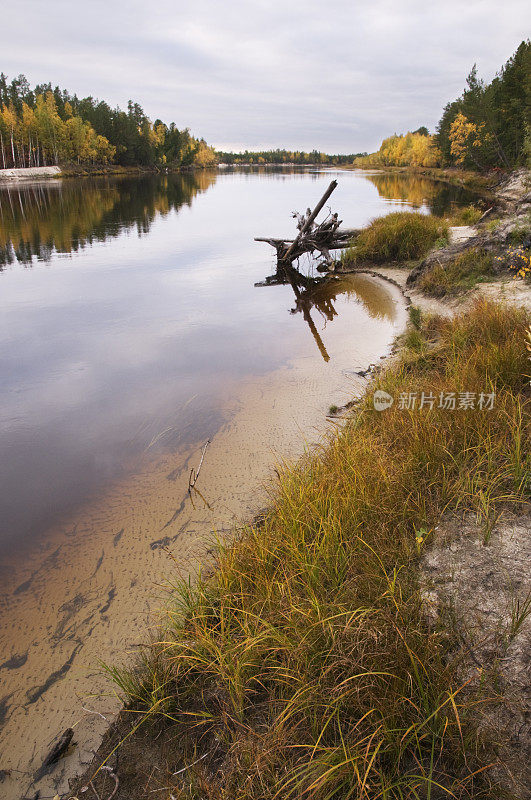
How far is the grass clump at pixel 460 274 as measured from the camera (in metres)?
9.13

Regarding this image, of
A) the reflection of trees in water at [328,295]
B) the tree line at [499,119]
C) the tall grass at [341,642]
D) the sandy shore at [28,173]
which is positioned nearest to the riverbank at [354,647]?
the tall grass at [341,642]

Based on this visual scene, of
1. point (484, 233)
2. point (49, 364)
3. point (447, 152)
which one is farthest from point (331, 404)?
point (447, 152)

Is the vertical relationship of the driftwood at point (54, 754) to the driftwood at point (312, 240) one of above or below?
below

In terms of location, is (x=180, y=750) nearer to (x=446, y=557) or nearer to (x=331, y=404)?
(x=446, y=557)

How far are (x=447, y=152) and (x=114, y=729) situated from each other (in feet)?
261

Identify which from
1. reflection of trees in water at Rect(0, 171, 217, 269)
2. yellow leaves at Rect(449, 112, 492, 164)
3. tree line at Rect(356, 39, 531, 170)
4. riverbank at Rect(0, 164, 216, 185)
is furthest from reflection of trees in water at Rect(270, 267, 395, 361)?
A: riverbank at Rect(0, 164, 216, 185)

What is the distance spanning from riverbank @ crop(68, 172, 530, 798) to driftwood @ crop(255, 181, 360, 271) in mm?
12685

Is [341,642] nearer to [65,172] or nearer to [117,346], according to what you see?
[117,346]

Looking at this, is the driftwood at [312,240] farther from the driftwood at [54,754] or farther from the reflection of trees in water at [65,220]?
the driftwood at [54,754]

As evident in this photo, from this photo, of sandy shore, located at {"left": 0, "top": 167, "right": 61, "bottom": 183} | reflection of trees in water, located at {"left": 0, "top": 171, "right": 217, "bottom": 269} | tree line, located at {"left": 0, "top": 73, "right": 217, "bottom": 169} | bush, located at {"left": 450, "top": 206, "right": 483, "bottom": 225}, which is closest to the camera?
bush, located at {"left": 450, "top": 206, "right": 483, "bottom": 225}

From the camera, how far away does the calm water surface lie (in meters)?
5.23

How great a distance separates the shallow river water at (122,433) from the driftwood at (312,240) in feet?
6.26

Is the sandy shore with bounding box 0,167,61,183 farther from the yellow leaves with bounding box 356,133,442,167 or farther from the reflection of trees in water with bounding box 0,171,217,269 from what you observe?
the yellow leaves with bounding box 356,133,442,167

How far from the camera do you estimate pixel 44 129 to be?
227ft
